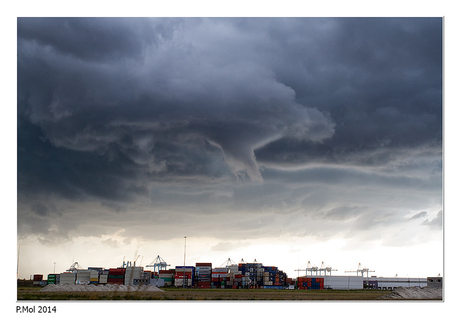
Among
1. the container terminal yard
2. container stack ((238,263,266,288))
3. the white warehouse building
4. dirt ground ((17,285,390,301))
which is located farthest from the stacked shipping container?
the white warehouse building

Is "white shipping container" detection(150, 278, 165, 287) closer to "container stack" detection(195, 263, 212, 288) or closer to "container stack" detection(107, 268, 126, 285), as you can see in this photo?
"container stack" detection(107, 268, 126, 285)

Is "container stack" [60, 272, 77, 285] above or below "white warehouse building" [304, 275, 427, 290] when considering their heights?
above

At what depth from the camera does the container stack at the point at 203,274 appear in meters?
106

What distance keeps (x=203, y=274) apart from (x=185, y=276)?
358cm

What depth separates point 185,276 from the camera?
107875 millimetres

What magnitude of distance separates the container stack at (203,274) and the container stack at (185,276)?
1122 millimetres

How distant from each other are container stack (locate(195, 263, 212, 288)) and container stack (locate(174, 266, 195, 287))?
1122mm

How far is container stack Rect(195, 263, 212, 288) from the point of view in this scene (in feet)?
347

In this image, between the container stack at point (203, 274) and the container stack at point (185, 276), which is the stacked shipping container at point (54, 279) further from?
the container stack at point (203, 274)

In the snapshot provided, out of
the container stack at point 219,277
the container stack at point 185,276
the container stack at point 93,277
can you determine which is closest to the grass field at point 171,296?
the container stack at point 219,277

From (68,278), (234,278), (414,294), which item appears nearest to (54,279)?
(68,278)

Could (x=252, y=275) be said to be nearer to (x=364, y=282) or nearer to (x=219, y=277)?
(x=219, y=277)
